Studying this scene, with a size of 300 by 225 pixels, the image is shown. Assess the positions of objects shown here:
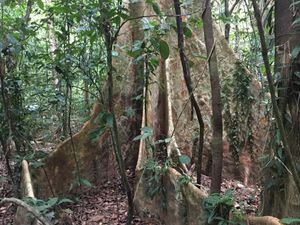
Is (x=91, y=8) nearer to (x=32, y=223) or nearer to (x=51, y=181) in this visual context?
(x=32, y=223)

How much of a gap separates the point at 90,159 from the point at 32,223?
2.33 meters

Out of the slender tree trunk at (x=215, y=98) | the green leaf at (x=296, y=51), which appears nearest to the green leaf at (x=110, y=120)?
the slender tree trunk at (x=215, y=98)

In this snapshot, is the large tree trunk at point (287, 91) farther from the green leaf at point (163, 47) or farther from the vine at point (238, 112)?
the vine at point (238, 112)

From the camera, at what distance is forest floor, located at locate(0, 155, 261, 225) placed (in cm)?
444

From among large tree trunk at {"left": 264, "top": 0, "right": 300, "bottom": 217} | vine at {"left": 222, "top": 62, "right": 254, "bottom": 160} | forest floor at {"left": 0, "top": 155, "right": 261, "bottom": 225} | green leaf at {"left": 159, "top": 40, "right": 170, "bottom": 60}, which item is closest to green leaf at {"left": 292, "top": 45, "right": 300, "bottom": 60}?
large tree trunk at {"left": 264, "top": 0, "right": 300, "bottom": 217}

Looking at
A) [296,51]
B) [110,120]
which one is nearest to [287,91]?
[296,51]

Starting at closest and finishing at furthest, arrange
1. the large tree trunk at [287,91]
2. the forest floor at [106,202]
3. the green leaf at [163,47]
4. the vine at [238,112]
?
the large tree trunk at [287,91] → the green leaf at [163,47] → the forest floor at [106,202] → the vine at [238,112]

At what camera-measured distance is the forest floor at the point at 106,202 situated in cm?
444

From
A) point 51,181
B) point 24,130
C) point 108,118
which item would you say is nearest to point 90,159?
point 51,181

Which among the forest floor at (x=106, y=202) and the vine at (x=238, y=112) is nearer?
the forest floor at (x=106, y=202)

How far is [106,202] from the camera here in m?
4.97

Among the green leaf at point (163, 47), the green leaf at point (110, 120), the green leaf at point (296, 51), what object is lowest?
the green leaf at point (110, 120)

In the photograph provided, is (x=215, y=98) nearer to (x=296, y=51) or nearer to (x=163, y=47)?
(x=163, y=47)

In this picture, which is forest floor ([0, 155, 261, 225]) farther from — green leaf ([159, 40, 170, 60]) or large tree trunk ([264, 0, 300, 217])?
green leaf ([159, 40, 170, 60])
